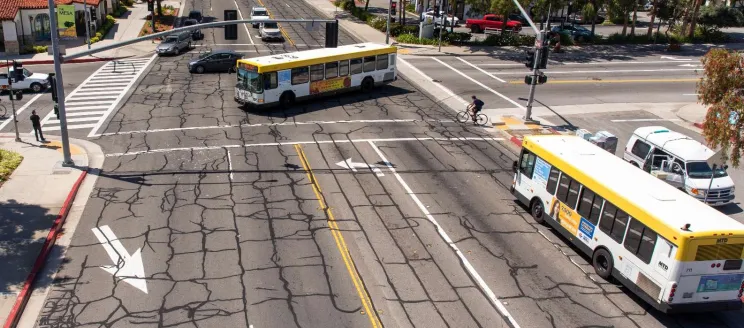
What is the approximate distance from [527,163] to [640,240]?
5973mm

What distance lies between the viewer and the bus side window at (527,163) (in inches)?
816

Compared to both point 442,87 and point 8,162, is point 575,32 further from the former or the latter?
point 8,162

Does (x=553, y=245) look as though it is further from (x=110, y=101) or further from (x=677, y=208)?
(x=110, y=101)

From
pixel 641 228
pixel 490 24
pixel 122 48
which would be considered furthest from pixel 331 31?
pixel 490 24

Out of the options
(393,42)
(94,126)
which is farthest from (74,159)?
(393,42)

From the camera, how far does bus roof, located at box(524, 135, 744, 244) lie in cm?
1466

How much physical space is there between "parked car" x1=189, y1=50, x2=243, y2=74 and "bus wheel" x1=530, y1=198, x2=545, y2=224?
1074 inches

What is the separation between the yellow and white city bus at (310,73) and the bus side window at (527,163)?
15515 mm

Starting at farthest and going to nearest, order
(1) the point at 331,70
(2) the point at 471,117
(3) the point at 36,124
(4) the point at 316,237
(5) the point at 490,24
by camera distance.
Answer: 1. (5) the point at 490,24
2. (1) the point at 331,70
3. (2) the point at 471,117
4. (3) the point at 36,124
5. (4) the point at 316,237

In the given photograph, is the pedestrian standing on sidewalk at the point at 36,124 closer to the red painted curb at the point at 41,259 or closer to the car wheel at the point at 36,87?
the red painted curb at the point at 41,259

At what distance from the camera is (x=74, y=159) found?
2544 centimetres

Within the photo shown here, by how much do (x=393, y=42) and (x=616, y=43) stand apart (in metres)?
20.3

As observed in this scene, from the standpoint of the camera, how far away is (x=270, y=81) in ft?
107

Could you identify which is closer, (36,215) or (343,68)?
(36,215)
